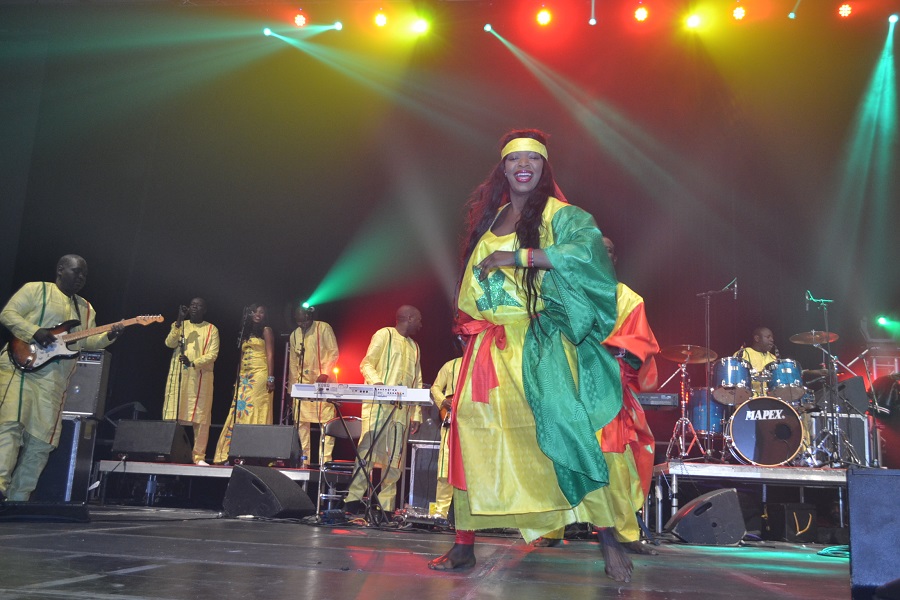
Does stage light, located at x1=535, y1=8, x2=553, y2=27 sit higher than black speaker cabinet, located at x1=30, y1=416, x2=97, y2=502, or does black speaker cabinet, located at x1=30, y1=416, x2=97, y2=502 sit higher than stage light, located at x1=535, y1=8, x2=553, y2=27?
stage light, located at x1=535, y1=8, x2=553, y2=27

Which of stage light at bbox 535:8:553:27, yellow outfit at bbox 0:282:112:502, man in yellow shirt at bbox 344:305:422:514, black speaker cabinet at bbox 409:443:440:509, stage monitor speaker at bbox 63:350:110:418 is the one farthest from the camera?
stage light at bbox 535:8:553:27

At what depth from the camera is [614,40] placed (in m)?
9.95

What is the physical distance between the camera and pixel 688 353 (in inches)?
326

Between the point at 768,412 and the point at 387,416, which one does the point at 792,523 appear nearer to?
the point at 768,412

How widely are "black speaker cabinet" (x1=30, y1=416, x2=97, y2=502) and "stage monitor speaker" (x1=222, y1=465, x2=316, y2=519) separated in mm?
1486

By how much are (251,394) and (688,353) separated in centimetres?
528

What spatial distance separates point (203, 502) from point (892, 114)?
33.8ft

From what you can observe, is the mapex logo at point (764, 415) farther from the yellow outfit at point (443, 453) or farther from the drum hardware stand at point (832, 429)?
the yellow outfit at point (443, 453)

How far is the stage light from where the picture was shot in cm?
977

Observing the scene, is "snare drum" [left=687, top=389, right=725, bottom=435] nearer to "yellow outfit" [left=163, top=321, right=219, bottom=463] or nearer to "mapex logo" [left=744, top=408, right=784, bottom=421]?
"mapex logo" [left=744, top=408, right=784, bottom=421]

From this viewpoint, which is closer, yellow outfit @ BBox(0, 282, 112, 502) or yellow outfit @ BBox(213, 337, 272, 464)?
yellow outfit @ BBox(0, 282, 112, 502)

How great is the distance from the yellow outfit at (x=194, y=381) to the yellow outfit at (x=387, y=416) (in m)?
2.86

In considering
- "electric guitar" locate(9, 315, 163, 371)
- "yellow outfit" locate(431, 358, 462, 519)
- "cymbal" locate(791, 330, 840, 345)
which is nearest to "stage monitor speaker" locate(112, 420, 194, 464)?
"electric guitar" locate(9, 315, 163, 371)

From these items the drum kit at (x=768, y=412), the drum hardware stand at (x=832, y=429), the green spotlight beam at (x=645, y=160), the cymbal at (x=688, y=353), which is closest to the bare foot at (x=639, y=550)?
the drum kit at (x=768, y=412)
